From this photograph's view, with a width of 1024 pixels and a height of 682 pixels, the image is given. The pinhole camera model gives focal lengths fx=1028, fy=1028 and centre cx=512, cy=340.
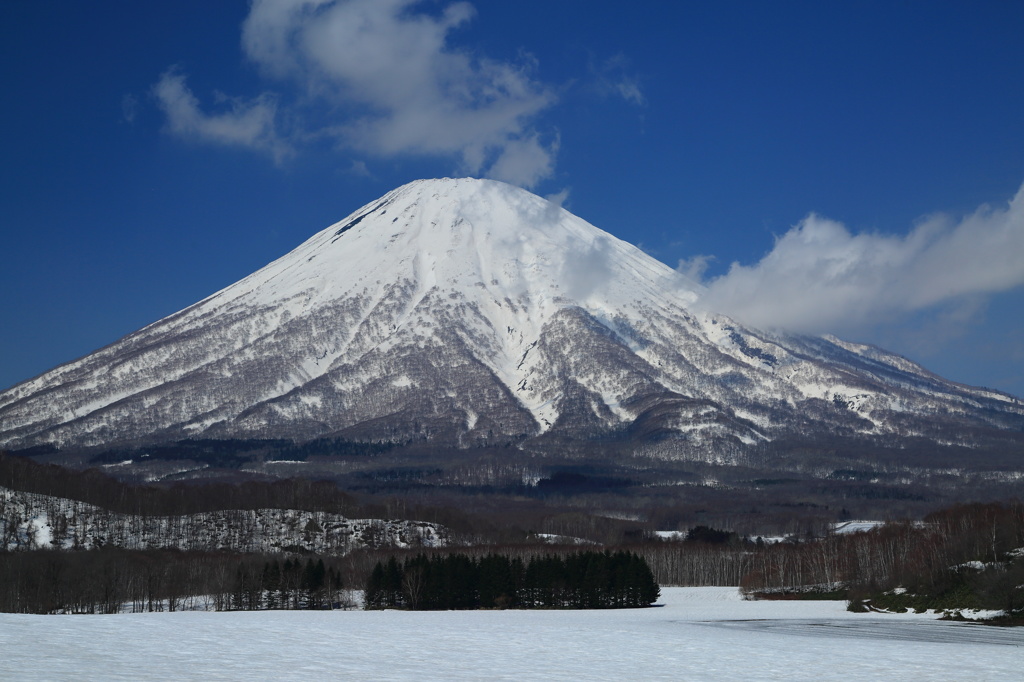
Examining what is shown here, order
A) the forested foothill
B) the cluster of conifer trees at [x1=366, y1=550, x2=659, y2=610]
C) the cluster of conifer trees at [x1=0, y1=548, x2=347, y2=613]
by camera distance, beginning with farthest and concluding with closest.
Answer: the cluster of conifer trees at [x1=366, y1=550, x2=659, y2=610] → the cluster of conifer trees at [x1=0, y1=548, x2=347, y2=613] → the forested foothill

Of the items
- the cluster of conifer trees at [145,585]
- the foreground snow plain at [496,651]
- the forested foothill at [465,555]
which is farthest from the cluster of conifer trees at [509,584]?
the foreground snow plain at [496,651]

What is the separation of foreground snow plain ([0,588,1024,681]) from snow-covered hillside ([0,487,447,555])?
93.7 metres

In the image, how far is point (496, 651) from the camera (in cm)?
4441

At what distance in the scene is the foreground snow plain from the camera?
34.1m

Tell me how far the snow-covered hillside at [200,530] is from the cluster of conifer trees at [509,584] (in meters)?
56.5

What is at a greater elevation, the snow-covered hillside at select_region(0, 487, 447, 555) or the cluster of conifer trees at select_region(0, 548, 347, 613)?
the snow-covered hillside at select_region(0, 487, 447, 555)

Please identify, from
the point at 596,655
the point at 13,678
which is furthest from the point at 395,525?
the point at 13,678

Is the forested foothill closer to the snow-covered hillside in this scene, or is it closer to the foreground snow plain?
the snow-covered hillside

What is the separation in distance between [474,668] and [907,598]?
6117cm

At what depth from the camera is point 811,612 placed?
87125 mm

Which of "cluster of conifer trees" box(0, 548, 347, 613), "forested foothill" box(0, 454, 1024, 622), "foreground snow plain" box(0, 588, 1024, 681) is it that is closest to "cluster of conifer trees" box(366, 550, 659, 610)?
"forested foothill" box(0, 454, 1024, 622)

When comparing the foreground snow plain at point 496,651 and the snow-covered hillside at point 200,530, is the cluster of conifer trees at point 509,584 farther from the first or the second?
the snow-covered hillside at point 200,530

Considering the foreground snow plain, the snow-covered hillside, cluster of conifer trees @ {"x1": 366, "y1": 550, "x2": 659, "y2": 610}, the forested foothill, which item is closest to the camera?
the foreground snow plain

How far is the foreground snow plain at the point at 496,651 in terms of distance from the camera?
3406cm
